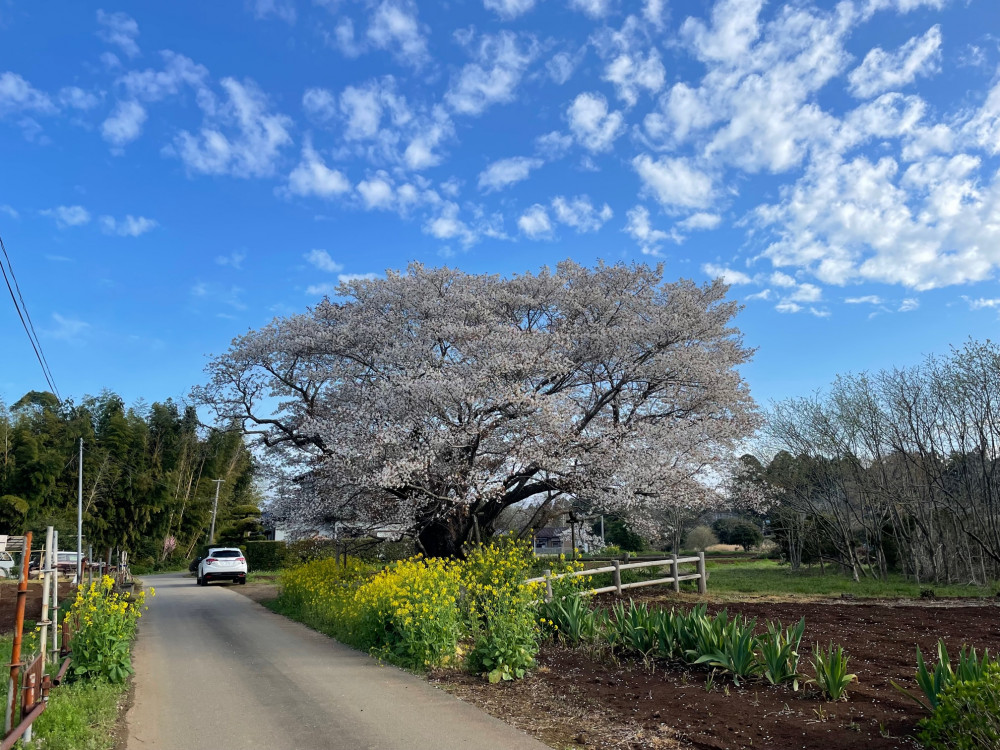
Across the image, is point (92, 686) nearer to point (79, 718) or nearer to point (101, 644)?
point (101, 644)

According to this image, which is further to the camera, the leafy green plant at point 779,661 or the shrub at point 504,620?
the shrub at point 504,620

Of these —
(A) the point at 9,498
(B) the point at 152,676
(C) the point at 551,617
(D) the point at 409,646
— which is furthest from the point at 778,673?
(A) the point at 9,498

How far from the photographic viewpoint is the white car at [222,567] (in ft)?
86.6

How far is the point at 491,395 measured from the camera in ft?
43.7

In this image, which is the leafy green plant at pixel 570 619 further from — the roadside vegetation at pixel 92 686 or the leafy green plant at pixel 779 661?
the roadside vegetation at pixel 92 686

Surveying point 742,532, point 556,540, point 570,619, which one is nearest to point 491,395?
point 570,619

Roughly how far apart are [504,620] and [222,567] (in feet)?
73.2

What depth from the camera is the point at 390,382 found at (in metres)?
14.0

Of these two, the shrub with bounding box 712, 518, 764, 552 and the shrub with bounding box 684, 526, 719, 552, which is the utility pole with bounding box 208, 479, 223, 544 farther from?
the shrub with bounding box 712, 518, 764, 552

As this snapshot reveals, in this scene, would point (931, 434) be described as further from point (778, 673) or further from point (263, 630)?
point (263, 630)

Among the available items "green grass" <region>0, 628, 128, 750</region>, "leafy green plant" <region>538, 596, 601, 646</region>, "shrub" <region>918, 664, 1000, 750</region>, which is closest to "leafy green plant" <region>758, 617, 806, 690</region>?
"shrub" <region>918, 664, 1000, 750</region>

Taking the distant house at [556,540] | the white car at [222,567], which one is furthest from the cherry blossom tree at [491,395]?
the white car at [222,567]

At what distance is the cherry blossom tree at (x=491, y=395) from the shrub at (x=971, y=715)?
931 cm

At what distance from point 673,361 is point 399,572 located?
8.05 meters
